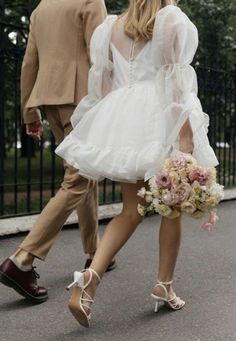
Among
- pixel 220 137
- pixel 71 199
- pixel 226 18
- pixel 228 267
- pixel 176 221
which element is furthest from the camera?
pixel 226 18

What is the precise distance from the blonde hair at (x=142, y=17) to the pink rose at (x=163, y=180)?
2.62 ft

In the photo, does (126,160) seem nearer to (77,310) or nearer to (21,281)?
(77,310)

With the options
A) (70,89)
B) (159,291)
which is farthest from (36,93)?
(159,291)

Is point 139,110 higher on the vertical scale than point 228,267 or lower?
higher

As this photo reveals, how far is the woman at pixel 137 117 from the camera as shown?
3111 mm

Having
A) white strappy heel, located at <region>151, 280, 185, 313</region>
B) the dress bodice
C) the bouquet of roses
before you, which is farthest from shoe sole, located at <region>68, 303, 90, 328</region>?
the dress bodice

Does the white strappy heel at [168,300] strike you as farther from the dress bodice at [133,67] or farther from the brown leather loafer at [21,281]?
the dress bodice at [133,67]

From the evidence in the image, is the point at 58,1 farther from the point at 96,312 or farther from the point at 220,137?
the point at 220,137

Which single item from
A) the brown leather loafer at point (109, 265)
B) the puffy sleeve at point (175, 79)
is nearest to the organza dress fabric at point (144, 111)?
the puffy sleeve at point (175, 79)

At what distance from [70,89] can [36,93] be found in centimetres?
24

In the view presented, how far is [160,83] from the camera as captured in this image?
3.19m

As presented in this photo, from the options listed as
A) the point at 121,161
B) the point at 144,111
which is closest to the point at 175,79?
the point at 144,111

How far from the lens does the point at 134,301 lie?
3.65m

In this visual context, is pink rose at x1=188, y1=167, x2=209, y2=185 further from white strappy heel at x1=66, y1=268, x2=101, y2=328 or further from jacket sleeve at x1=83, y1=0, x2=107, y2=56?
jacket sleeve at x1=83, y1=0, x2=107, y2=56
